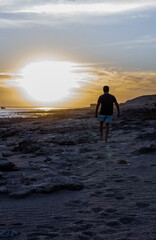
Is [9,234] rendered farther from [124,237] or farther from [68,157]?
[68,157]

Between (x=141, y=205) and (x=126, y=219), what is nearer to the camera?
(x=126, y=219)

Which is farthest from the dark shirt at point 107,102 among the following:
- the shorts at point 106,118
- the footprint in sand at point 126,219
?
the footprint in sand at point 126,219

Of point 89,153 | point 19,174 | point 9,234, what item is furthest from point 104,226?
point 89,153

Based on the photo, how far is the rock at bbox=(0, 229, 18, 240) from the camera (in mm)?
2570

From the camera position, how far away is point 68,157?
6371mm

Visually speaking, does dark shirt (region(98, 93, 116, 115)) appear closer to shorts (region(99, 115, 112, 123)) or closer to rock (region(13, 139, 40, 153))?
shorts (region(99, 115, 112, 123))

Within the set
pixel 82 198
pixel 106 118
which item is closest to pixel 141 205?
pixel 82 198

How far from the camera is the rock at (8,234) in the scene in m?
2.57

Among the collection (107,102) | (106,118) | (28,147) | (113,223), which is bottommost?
(113,223)

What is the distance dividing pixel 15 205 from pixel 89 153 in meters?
3.72

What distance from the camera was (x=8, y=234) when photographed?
2.61 m

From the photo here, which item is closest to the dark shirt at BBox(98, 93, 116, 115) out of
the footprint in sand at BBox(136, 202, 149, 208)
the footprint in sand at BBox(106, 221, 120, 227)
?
the footprint in sand at BBox(136, 202, 149, 208)

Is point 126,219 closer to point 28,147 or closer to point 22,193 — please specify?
point 22,193

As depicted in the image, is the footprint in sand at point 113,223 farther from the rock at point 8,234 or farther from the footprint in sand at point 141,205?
the rock at point 8,234
